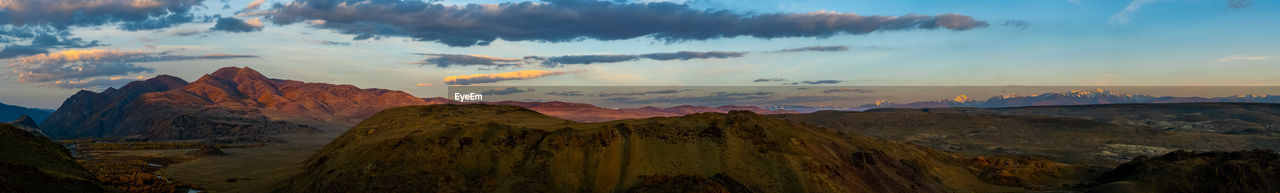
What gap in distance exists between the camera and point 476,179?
51.1m

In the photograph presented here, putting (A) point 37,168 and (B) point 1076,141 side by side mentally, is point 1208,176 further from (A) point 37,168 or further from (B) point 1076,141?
(B) point 1076,141

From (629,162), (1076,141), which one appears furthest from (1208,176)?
(1076,141)

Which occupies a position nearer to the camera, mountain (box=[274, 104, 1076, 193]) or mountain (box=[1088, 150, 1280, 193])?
mountain (box=[274, 104, 1076, 193])

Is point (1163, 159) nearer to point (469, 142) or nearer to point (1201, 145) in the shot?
point (469, 142)

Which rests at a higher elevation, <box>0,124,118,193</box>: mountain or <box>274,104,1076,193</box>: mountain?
<box>0,124,118,193</box>: mountain

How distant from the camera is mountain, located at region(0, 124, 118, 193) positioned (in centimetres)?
→ 2881

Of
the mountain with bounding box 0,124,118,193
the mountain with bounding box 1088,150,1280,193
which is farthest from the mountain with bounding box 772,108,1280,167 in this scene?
the mountain with bounding box 0,124,118,193

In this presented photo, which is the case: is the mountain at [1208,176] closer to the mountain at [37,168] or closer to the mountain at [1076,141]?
the mountain at [1076,141]

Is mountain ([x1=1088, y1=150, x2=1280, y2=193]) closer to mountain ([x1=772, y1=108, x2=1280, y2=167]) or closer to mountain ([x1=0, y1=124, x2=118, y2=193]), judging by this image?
mountain ([x1=772, y1=108, x2=1280, y2=167])

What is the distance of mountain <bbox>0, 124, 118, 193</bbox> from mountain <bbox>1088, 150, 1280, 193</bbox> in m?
72.6

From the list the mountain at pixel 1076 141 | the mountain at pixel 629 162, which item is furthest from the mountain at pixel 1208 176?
the mountain at pixel 1076 141

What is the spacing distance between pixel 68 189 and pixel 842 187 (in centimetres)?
4524

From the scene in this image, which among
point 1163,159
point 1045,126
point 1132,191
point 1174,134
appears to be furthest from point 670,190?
point 1045,126

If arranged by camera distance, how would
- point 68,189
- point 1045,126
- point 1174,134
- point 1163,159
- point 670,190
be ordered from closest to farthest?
point 68,189, point 670,190, point 1163,159, point 1174,134, point 1045,126
